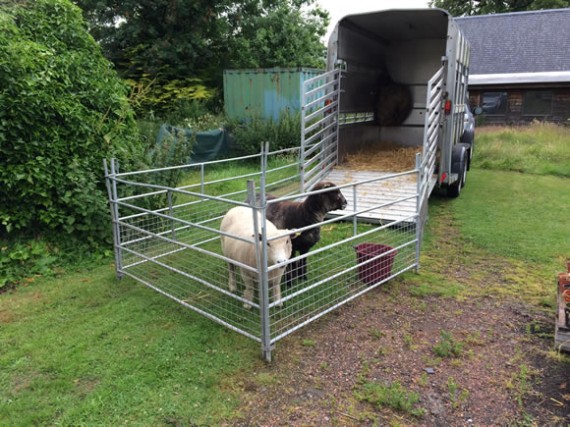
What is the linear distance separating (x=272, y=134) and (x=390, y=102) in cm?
374

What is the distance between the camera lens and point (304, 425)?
2861 mm

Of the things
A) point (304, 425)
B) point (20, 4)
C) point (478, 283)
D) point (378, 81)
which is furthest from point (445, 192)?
point (20, 4)

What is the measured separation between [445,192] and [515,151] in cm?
564

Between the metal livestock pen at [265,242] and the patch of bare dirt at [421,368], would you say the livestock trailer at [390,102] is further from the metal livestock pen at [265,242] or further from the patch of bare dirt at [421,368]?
the patch of bare dirt at [421,368]

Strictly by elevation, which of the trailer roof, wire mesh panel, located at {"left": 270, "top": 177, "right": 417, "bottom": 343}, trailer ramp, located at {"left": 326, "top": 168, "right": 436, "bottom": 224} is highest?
the trailer roof

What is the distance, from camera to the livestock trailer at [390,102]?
269 inches

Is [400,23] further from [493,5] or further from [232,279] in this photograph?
[493,5]

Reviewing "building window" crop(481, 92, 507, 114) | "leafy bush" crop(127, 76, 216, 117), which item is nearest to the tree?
"leafy bush" crop(127, 76, 216, 117)

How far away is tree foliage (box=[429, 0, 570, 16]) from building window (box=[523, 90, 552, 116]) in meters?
15.1

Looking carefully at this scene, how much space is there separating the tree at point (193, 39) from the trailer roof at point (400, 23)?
9.15 m

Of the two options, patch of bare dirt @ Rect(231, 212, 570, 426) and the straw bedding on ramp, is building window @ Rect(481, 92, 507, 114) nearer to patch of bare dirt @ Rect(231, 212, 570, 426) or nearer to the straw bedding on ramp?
the straw bedding on ramp

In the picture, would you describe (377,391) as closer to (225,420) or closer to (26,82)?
(225,420)

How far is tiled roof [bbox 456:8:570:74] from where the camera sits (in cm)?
2027

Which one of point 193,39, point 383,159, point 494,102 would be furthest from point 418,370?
point 494,102
